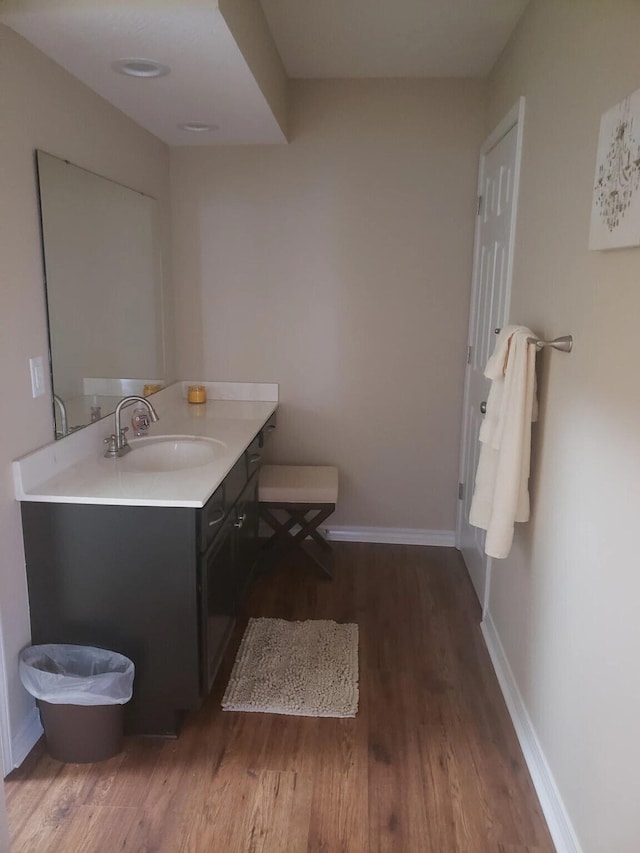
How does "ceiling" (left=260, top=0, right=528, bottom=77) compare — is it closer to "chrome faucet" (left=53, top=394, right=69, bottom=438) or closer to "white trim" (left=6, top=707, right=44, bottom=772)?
"chrome faucet" (left=53, top=394, right=69, bottom=438)

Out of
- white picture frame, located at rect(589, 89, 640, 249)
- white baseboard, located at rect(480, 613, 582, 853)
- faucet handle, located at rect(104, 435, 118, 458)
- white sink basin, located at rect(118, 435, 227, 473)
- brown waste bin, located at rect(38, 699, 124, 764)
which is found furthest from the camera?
white sink basin, located at rect(118, 435, 227, 473)

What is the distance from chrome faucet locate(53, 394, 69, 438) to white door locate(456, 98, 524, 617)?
1.70m

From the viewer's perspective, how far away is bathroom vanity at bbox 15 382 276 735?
6.33ft

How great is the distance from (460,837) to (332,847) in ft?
1.15

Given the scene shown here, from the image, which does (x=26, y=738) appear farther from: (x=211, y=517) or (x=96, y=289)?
(x=96, y=289)

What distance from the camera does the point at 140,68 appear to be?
6.75 feet

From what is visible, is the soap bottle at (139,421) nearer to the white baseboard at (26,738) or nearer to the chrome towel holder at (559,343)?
the white baseboard at (26,738)

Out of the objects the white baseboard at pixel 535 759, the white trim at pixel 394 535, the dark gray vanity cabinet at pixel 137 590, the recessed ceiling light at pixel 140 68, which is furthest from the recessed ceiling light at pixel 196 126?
the white baseboard at pixel 535 759

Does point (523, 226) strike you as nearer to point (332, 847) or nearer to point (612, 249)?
point (612, 249)

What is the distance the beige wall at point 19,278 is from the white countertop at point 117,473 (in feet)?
0.22

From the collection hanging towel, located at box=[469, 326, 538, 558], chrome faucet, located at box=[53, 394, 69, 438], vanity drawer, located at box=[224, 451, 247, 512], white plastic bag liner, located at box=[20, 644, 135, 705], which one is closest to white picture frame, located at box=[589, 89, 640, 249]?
hanging towel, located at box=[469, 326, 538, 558]

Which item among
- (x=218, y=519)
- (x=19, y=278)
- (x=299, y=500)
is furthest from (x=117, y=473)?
(x=299, y=500)

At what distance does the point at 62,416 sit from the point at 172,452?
0.56 meters

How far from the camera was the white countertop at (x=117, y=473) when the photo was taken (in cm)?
192
